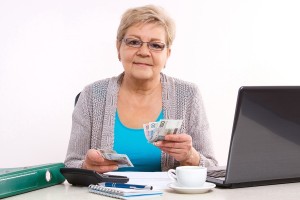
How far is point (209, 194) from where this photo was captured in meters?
1.50

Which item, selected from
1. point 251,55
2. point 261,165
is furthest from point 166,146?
point 251,55

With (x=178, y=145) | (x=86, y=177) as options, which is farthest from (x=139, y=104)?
(x=86, y=177)

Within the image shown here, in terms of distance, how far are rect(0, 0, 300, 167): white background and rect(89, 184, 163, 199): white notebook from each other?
1.99 metres

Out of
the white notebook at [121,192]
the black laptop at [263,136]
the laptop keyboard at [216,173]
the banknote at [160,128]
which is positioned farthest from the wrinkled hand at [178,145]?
the white notebook at [121,192]

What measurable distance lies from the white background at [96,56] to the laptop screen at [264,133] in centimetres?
211

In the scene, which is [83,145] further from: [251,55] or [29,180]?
[251,55]

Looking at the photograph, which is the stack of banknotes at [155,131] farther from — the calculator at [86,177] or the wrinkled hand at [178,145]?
the calculator at [86,177]

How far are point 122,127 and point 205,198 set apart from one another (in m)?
1.06

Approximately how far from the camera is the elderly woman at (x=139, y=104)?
239 cm

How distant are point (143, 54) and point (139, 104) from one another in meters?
0.28

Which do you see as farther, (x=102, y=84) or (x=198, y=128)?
(x=102, y=84)

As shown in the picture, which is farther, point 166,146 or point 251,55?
point 251,55

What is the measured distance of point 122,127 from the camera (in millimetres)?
2451

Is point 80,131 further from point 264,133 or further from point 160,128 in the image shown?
point 264,133
